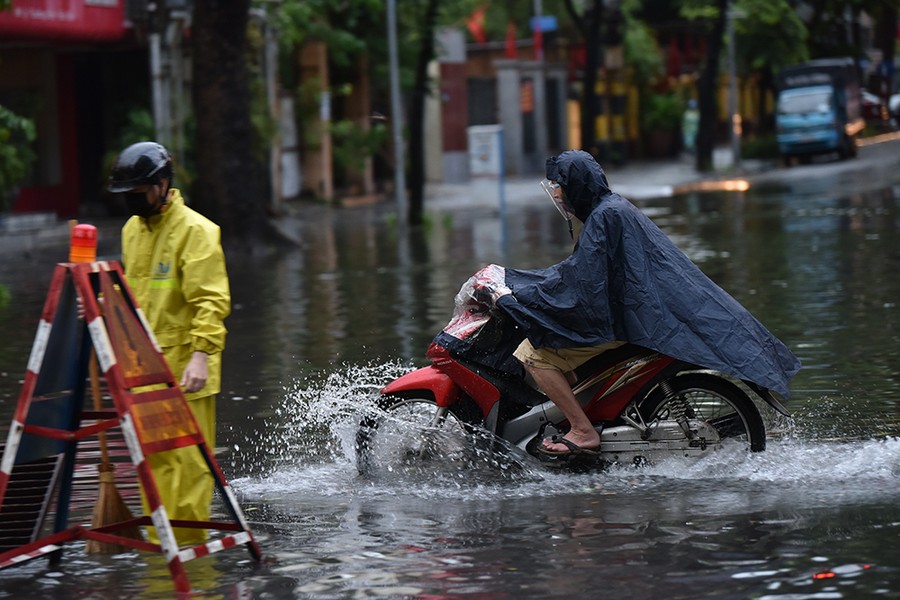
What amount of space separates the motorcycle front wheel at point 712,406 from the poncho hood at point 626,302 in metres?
0.22

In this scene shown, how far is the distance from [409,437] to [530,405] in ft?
1.89

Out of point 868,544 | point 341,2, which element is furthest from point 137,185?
point 341,2

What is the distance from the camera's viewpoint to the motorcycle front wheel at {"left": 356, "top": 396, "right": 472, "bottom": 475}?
25.2 ft

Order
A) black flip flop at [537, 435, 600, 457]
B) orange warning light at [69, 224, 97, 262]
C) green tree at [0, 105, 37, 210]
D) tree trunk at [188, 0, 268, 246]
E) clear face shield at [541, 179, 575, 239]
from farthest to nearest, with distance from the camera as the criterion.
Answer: tree trunk at [188, 0, 268, 246], green tree at [0, 105, 37, 210], clear face shield at [541, 179, 575, 239], black flip flop at [537, 435, 600, 457], orange warning light at [69, 224, 97, 262]

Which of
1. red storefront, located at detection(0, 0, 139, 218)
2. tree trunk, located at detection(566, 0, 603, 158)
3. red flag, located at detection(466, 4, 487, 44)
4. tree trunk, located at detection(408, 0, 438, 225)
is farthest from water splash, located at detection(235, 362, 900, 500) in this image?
red flag, located at detection(466, 4, 487, 44)

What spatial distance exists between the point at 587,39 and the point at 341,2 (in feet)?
23.6

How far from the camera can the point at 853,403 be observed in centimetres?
914

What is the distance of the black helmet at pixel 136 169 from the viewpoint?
6.20 meters

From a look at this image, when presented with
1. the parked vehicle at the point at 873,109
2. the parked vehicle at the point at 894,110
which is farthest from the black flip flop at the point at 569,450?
the parked vehicle at the point at 894,110

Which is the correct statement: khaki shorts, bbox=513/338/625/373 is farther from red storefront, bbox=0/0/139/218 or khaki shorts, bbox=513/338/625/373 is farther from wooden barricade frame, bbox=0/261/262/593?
red storefront, bbox=0/0/139/218

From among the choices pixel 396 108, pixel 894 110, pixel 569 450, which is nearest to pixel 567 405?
pixel 569 450

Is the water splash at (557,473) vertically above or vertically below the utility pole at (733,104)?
below

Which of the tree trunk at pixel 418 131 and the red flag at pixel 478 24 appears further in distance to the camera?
the red flag at pixel 478 24

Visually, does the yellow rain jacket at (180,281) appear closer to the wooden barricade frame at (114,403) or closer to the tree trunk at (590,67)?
the wooden barricade frame at (114,403)
